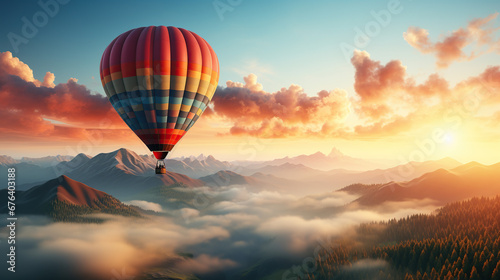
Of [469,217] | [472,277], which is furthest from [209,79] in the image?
[469,217]

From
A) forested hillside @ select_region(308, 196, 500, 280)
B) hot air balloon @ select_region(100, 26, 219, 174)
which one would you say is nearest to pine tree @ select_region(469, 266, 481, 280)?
forested hillside @ select_region(308, 196, 500, 280)

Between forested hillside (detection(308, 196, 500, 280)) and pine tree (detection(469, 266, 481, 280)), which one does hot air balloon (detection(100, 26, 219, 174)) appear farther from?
pine tree (detection(469, 266, 481, 280))

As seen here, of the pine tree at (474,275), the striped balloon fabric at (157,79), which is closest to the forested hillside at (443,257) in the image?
the pine tree at (474,275)

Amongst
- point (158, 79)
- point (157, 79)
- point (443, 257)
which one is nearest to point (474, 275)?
point (443, 257)

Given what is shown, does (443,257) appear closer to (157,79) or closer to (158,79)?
(158,79)

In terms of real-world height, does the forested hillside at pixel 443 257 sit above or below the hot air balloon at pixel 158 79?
below

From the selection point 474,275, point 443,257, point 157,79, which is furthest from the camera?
point 443,257

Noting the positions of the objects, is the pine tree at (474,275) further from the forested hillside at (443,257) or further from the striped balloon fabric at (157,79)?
the striped balloon fabric at (157,79)
